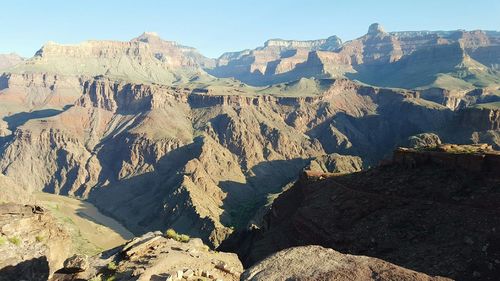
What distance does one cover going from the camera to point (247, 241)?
55219 mm

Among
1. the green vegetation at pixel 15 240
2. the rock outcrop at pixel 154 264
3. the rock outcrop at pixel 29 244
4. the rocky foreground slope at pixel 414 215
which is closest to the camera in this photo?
the rock outcrop at pixel 154 264

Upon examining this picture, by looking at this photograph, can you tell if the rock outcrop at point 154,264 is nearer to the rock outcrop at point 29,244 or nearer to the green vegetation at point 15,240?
the rock outcrop at point 29,244

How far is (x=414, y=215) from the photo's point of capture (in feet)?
117

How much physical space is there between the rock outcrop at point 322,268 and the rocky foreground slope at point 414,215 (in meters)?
11.9

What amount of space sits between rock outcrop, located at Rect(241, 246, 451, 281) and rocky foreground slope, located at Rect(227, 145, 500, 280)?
11939 mm

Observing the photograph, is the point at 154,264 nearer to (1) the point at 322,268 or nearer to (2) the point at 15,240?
(1) the point at 322,268

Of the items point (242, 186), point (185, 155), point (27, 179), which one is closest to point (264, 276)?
point (242, 186)

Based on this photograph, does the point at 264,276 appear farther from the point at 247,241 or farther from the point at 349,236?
the point at 247,241

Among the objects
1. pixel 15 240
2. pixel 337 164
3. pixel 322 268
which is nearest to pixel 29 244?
pixel 15 240

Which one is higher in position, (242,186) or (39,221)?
(39,221)

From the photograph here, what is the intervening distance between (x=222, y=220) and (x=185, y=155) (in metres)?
58.9

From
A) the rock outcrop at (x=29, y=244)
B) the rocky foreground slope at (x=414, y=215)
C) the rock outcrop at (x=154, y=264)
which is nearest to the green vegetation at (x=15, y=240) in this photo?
the rock outcrop at (x=29, y=244)

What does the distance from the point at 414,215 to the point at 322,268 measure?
Answer: 1983cm

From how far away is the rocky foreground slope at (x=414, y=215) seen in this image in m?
29.7
